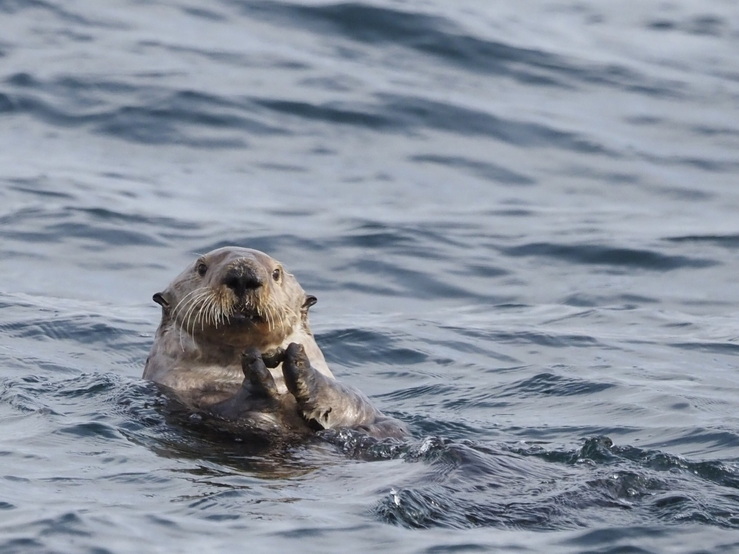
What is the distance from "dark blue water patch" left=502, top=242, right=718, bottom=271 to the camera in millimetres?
11266

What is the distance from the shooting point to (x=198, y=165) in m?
12.9

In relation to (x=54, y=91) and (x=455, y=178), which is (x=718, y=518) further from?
(x=54, y=91)

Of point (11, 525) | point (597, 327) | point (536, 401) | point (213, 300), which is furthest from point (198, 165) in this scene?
point (11, 525)

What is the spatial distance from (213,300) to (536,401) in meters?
2.36

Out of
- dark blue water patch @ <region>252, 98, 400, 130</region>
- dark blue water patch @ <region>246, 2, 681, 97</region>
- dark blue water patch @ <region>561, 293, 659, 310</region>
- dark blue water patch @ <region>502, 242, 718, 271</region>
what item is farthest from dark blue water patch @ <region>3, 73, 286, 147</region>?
dark blue water patch @ <region>561, 293, 659, 310</region>

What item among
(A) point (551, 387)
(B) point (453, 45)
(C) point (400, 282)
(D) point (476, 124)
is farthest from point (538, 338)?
(B) point (453, 45)

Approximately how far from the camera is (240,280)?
6.38 meters

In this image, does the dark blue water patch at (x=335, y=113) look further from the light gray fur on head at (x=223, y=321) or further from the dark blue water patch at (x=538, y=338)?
the light gray fur on head at (x=223, y=321)

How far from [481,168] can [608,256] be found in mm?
2305

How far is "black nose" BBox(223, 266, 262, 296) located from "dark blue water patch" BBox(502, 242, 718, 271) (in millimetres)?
5203

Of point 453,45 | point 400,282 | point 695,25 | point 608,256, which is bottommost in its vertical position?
point 400,282

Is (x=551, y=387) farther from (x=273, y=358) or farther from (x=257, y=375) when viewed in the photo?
(x=257, y=375)

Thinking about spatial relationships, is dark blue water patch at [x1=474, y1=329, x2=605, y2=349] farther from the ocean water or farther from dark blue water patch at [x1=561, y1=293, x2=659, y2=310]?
dark blue water patch at [x1=561, y1=293, x2=659, y2=310]

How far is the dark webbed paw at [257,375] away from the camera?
607 centimetres
